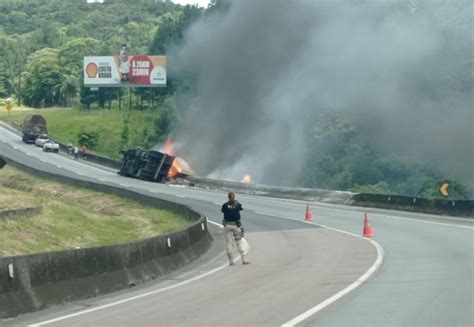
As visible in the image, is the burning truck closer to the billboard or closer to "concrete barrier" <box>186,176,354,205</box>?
"concrete barrier" <box>186,176,354,205</box>

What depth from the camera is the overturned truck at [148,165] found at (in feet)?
215

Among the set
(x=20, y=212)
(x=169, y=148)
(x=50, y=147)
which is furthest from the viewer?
(x=50, y=147)

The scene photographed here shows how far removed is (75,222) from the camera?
36.4m

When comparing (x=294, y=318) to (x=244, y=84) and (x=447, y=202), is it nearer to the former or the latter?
(x=447, y=202)

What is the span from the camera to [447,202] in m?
38.0

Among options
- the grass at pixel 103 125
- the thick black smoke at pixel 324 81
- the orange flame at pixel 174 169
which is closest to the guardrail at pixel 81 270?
the orange flame at pixel 174 169

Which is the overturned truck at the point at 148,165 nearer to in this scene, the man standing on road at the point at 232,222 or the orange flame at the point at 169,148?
the orange flame at the point at 169,148

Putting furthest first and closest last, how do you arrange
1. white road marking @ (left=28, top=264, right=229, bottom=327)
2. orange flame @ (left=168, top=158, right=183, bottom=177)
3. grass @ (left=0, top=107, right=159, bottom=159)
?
grass @ (left=0, top=107, right=159, bottom=159), orange flame @ (left=168, top=158, right=183, bottom=177), white road marking @ (left=28, top=264, right=229, bottom=327)

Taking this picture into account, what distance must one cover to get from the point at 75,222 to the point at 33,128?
2520 inches

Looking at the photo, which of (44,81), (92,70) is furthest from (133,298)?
(44,81)

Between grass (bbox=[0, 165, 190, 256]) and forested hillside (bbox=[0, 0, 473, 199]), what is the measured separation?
82.7ft

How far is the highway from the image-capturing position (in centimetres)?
1232

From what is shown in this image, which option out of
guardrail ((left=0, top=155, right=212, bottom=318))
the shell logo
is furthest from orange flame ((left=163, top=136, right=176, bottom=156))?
guardrail ((left=0, top=155, right=212, bottom=318))

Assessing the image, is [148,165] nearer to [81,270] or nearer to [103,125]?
[81,270]
